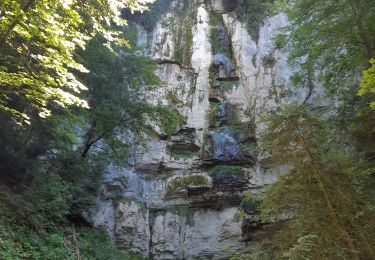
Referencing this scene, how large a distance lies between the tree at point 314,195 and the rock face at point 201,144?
10.1m

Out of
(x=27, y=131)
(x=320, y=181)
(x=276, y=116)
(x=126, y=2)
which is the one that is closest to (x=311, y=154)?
(x=320, y=181)

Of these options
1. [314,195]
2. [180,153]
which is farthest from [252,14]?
[314,195]

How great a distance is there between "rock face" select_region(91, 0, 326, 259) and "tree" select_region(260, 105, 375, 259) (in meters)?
10.1

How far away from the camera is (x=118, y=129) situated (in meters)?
12.9

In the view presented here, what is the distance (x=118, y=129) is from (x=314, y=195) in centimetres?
912

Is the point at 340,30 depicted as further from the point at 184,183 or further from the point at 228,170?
the point at 184,183

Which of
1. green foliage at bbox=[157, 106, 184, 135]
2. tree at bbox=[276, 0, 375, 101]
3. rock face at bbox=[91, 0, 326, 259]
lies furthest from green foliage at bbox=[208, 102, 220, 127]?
tree at bbox=[276, 0, 375, 101]

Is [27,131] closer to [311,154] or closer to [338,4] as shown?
[311,154]

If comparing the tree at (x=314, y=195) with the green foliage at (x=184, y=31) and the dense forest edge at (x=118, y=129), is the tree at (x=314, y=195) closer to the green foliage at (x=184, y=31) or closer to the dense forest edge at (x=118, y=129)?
the dense forest edge at (x=118, y=129)

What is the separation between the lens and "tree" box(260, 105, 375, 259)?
4629 millimetres

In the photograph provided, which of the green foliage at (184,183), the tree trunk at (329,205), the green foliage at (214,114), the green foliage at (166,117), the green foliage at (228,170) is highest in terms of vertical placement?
the green foliage at (214,114)

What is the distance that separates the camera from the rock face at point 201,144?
51.2ft

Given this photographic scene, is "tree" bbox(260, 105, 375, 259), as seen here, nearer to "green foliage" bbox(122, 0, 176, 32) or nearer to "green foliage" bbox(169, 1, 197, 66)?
"green foliage" bbox(169, 1, 197, 66)

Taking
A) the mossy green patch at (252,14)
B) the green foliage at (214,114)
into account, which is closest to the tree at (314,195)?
the green foliage at (214,114)
